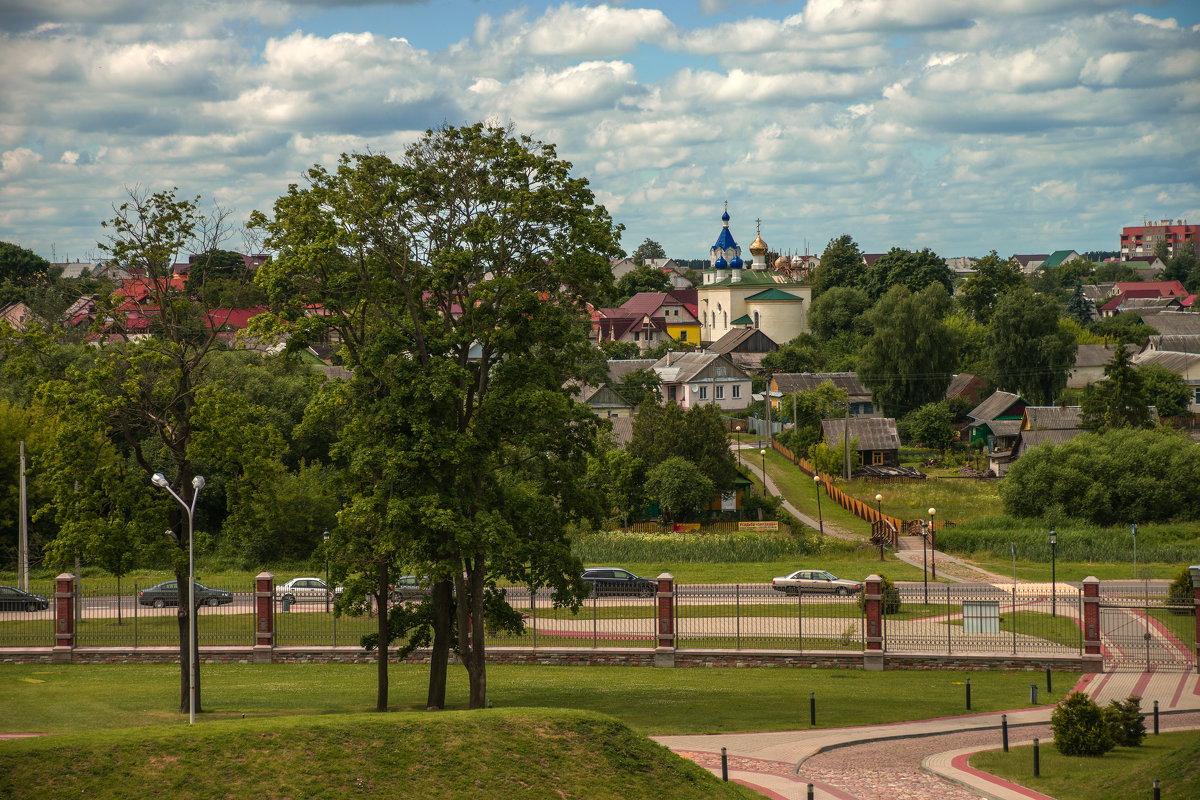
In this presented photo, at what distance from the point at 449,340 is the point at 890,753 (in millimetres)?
12468

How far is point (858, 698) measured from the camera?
27922 millimetres

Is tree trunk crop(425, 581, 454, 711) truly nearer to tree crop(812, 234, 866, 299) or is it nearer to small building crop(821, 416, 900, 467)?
small building crop(821, 416, 900, 467)

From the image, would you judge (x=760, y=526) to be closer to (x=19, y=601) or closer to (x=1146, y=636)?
(x=1146, y=636)

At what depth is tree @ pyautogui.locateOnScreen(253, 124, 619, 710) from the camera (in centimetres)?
2331

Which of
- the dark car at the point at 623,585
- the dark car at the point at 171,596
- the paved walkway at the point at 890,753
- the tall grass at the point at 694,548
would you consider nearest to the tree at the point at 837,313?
the tall grass at the point at 694,548

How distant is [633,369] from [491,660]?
226 ft

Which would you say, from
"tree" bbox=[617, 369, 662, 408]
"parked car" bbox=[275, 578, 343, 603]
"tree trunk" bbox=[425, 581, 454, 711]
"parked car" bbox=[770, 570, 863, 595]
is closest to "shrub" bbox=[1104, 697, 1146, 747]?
"tree trunk" bbox=[425, 581, 454, 711]

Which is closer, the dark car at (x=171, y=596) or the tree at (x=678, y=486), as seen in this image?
the dark car at (x=171, y=596)

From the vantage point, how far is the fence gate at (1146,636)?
101 feet

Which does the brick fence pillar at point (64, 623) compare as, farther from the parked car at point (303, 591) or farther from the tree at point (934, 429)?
the tree at point (934, 429)

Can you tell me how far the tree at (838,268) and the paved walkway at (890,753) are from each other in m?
117

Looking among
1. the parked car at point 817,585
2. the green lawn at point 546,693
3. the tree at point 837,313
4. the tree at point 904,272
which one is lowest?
the green lawn at point 546,693

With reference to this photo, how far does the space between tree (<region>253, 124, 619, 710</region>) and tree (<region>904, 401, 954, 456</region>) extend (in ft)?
193

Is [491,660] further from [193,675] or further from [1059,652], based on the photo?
[1059,652]
